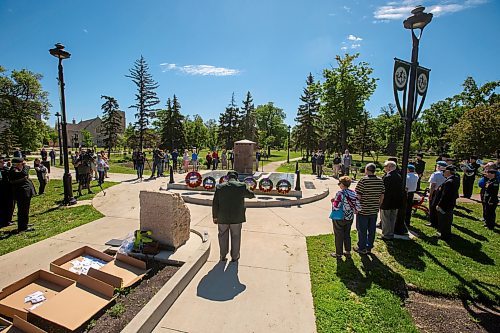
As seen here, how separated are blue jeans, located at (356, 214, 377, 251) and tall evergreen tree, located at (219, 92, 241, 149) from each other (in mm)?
40662

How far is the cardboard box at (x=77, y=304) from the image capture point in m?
3.12

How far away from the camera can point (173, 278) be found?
420 cm

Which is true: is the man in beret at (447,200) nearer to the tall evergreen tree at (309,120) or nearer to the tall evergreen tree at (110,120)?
the tall evergreen tree at (309,120)

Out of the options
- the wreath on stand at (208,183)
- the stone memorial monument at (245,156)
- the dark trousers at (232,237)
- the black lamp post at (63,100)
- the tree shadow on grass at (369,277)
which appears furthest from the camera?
the stone memorial monument at (245,156)

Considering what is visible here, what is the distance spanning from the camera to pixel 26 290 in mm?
3721

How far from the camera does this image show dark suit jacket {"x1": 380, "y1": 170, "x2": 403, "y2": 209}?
247 inches

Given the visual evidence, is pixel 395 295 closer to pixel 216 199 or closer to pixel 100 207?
pixel 216 199

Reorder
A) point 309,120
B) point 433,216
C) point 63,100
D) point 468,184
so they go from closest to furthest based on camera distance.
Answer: point 433,216 → point 63,100 → point 468,184 → point 309,120

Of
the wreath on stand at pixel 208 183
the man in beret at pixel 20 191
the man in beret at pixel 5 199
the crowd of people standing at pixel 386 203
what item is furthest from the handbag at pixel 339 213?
the man in beret at pixel 5 199

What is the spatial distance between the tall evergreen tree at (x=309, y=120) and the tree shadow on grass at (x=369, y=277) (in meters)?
33.4

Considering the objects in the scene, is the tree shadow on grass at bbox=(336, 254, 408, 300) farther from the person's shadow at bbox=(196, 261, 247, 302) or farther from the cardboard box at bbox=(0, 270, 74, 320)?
the cardboard box at bbox=(0, 270, 74, 320)

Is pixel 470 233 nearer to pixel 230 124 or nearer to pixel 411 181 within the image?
pixel 411 181

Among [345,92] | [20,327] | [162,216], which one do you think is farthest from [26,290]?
[345,92]

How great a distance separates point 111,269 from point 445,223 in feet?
25.5
